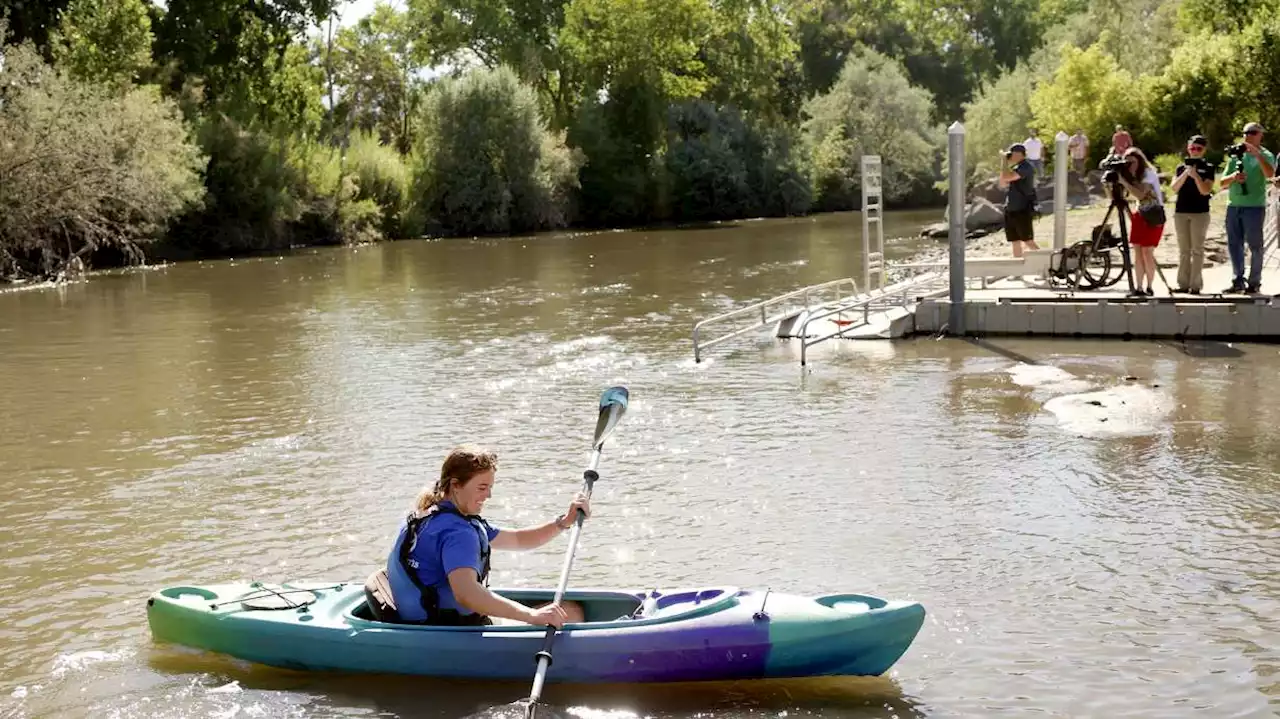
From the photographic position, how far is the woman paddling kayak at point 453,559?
6797 millimetres

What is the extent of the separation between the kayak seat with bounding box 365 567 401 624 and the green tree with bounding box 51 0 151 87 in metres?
35.4

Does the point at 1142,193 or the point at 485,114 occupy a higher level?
the point at 485,114

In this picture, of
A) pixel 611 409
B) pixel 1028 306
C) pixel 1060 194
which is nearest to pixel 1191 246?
pixel 1028 306

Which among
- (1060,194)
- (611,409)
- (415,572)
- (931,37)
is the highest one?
(931,37)

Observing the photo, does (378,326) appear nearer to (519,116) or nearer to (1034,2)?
(519,116)

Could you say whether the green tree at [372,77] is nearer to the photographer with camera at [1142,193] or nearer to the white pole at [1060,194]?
the white pole at [1060,194]

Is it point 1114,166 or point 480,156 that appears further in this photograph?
point 480,156

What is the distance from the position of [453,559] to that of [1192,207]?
12467mm

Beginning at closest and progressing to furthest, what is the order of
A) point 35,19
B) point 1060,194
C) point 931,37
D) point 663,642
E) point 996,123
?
point 663,642 → point 1060,194 → point 35,19 → point 996,123 → point 931,37

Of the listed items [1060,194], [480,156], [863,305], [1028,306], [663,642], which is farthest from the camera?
[480,156]

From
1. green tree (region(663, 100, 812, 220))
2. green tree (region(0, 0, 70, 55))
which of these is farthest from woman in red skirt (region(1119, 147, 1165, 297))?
green tree (region(663, 100, 812, 220))

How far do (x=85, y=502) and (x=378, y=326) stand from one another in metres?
11.8

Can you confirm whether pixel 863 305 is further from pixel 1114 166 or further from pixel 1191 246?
pixel 1191 246

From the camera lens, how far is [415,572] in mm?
7055
